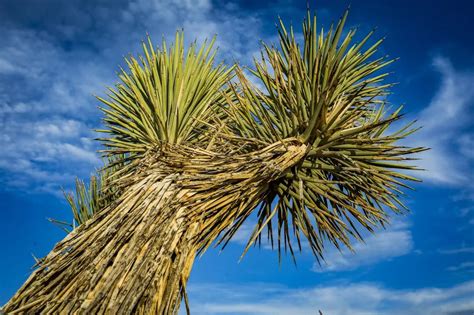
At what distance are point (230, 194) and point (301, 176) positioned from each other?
3.41ft

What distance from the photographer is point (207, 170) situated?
15.6 ft

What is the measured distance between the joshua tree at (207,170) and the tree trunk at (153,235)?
1cm

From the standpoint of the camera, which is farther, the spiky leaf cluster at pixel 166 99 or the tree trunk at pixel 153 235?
the spiky leaf cluster at pixel 166 99

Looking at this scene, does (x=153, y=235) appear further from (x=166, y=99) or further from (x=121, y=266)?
(x=166, y=99)

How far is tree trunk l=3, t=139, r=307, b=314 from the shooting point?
3.80 meters

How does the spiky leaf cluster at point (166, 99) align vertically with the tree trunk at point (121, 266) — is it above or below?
above

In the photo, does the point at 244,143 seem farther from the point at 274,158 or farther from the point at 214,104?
the point at 214,104

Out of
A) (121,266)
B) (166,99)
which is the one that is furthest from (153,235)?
(166,99)

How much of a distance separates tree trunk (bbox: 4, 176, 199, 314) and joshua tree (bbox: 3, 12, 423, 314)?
0.01 meters

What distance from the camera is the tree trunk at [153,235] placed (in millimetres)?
3801

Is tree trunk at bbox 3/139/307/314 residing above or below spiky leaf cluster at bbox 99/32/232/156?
below

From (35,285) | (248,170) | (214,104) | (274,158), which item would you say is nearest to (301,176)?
(274,158)

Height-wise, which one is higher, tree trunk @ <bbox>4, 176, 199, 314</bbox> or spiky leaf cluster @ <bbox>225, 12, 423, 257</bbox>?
spiky leaf cluster @ <bbox>225, 12, 423, 257</bbox>

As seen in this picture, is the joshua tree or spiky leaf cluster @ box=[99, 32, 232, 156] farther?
spiky leaf cluster @ box=[99, 32, 232, 156]
